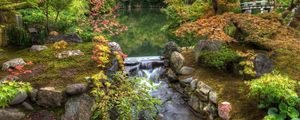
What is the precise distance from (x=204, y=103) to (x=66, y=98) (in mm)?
3839

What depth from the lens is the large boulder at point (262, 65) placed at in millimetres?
9688

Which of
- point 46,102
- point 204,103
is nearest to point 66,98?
point 46,102

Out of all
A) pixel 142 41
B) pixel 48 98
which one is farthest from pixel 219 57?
pixel 142 41

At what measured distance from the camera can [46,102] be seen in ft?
26.0

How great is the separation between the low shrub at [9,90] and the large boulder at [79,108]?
0.97 meters

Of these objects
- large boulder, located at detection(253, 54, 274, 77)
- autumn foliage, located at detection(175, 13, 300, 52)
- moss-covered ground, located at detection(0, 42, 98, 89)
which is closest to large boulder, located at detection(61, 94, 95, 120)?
moss-covered ground, located at detection(0, 42, 98, 89)

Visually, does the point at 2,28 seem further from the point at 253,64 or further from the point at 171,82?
the point at 253,64

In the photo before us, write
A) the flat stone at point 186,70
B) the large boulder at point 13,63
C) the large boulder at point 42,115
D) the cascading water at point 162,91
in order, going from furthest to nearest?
the flat stone at point 186,70
the cascading water at point 162,91
the large boulder at point 13,63
the large boulder at point 42,115

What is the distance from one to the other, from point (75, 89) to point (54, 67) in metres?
1.62

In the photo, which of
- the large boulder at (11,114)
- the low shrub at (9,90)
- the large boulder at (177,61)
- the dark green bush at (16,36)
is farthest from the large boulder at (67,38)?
the large boulder at (11,114)

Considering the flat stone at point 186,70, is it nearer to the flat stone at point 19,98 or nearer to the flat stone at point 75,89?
the flat stone at point 75,89

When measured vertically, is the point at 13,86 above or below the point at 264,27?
below

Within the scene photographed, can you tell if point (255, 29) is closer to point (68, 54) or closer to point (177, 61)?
Answer: point (177, 61)

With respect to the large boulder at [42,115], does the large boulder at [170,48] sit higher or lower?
higher
